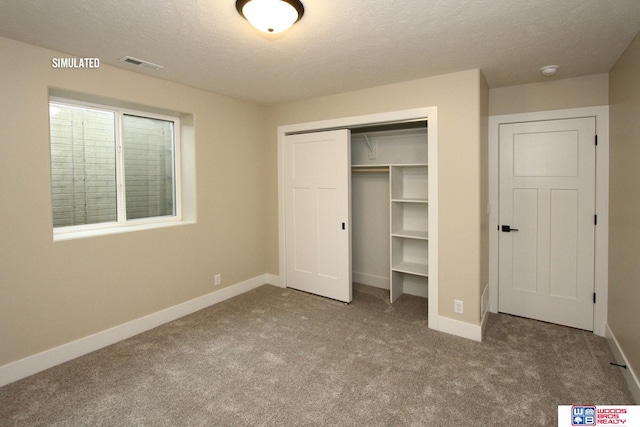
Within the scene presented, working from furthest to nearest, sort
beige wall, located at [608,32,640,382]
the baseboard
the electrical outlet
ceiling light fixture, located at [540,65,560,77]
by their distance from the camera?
the baseboard
the electrical outlet
ceiling light fixture, located at [540,65,560,77]
beige wall, located at [608,32,640,382]

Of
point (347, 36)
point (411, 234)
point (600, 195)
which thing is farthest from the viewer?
point (411, 234)

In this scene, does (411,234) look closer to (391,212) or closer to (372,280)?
(391,212)

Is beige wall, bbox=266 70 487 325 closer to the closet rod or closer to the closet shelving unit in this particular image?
the closet shelving unit

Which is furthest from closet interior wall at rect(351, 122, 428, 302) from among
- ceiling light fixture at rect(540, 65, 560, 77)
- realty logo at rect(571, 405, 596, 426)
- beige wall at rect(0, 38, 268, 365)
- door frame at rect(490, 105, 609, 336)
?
realty logo at rect(571, 405, 596, 426)

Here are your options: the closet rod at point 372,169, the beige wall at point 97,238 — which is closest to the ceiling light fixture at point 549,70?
the closet rod at point 372,169

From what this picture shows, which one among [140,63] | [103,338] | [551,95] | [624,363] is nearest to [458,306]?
[624,363]

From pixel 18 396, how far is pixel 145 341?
883mm

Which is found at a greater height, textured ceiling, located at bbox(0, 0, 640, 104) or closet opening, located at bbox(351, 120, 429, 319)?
textured ceiling, located at bbox(0, 0, 640, 104)

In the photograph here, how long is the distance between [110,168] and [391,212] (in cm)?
295

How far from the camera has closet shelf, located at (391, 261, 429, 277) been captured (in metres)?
3.70

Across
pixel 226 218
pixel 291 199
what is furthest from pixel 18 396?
pixel 291 199

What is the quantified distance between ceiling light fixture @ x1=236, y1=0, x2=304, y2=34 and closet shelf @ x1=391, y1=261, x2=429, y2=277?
2795 millimetres

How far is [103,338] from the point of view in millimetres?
2850

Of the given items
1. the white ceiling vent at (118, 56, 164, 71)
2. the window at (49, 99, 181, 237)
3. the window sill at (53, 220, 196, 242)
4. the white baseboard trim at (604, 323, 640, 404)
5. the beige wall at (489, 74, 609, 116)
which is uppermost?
the white ceiling vent at (118, 56, 164, 71)
